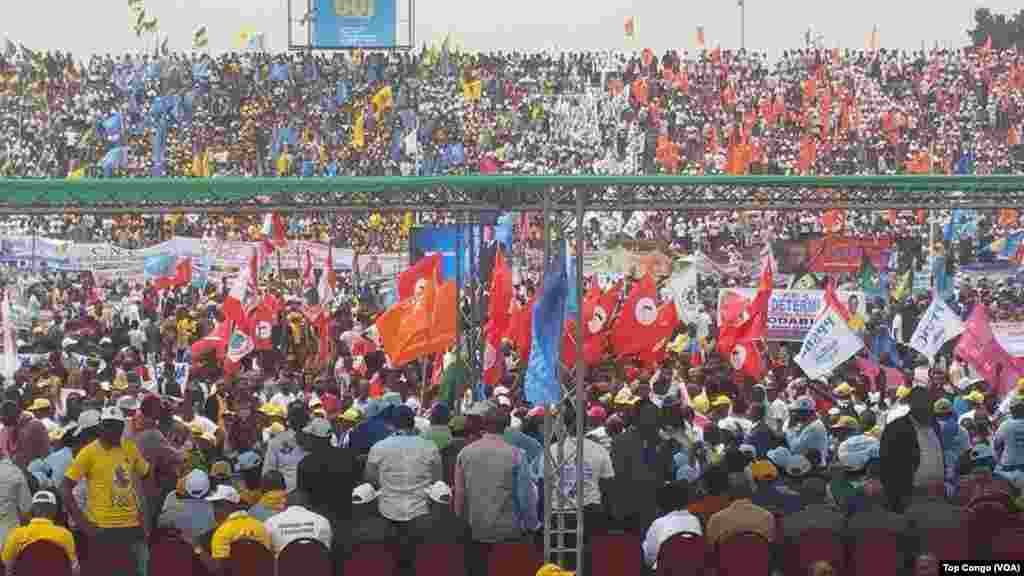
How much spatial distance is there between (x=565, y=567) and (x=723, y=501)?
1322mm

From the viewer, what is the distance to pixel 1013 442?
1475 cm

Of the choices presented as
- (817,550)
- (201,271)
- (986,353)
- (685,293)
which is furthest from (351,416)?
(201,271)

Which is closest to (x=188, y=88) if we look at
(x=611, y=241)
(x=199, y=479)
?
(x=611, y=241)

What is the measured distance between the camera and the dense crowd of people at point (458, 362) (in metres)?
12.5

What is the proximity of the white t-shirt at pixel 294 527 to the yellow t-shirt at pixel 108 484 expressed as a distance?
1.03 m

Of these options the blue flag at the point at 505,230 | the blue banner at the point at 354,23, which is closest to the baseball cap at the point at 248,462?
the blue flag at the point at 505,230

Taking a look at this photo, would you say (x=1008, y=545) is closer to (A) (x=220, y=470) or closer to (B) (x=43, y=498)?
(A) (x=220, y=470)

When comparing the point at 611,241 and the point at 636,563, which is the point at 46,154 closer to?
the point at 611,241

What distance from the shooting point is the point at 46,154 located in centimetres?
5347

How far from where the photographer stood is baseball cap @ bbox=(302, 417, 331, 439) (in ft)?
43.1

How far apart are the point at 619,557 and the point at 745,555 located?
0.74m

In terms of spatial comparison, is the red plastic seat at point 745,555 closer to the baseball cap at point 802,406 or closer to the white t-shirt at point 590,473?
the white t-shirt at point 590,473

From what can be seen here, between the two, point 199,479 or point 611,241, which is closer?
point 199,479

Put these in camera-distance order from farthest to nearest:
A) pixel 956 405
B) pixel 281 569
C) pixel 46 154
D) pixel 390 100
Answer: pixel 390 100 < pixel 46 154 < pixel 956 405 < pixel 281 569
